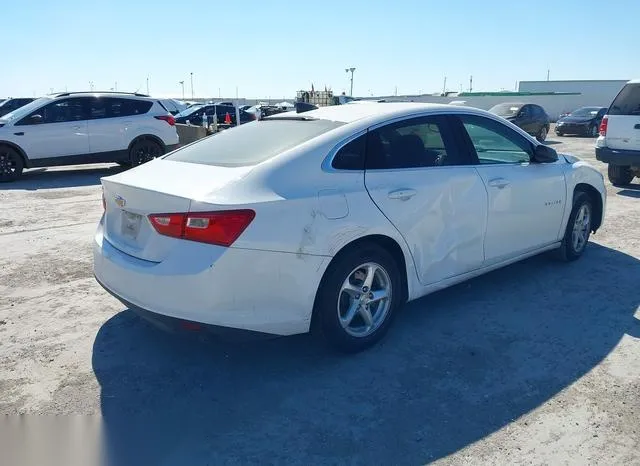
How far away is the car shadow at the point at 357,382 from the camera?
9.70 ft

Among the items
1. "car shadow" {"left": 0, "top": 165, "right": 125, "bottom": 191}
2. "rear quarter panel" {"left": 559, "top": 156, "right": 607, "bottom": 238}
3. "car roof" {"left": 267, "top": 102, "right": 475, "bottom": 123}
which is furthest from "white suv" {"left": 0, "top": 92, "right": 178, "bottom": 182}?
"rear quarter panel" {"left": 559, "top": 156, "right": 607, "bottom": 238}

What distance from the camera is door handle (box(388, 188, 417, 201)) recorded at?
3.89 meters

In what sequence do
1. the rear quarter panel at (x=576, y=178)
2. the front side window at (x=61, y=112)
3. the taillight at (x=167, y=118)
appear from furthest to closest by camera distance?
1. the taillight at (x=167, y=118)
2. the front side window at (x=61, y=112)
3. the rear quarter panel at (x=576, y=178)

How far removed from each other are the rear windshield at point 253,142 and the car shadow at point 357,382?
1.24 m

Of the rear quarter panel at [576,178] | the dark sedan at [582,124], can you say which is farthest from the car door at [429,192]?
the dark sedan at [582,124]

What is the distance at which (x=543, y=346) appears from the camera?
4023 millimetres

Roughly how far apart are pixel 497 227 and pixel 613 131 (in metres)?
6.75

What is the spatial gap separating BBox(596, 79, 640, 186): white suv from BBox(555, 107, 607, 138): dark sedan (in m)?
15.7

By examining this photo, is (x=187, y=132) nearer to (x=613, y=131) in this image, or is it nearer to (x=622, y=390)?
(x=613, y=131)

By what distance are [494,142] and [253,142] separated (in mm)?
2165

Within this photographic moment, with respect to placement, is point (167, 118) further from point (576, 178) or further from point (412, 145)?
point (412, 145)

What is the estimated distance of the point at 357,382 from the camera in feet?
11.7

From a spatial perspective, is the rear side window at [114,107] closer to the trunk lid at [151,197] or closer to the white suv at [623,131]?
the trunk lid at [151,197]

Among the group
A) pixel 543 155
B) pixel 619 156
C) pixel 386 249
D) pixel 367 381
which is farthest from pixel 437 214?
pixel 619 156
